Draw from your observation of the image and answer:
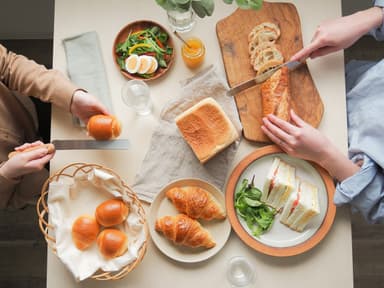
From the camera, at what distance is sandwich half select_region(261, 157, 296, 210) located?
1273mm

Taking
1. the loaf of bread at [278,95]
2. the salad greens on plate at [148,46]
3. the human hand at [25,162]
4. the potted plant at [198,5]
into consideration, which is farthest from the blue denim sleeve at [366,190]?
the human hand at [25,162]

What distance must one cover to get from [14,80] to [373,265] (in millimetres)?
1636

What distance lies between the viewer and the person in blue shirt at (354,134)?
4.02ft

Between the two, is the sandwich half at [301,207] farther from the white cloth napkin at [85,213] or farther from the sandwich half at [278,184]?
the white cloth napkin at [85,213]

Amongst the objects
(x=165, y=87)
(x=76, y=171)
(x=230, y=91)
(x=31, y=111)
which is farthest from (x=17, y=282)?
(x=230, y=91)

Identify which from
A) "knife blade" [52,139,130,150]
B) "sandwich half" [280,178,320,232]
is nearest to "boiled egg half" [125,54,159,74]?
"knife blade" [52,139,130,150]

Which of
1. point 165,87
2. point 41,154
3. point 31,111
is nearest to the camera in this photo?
point 41,154

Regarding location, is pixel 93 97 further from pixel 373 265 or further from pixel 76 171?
pixel 373 265

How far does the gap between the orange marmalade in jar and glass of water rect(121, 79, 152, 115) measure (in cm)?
15

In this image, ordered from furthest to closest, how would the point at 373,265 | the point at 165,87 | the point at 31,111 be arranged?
the point at 373,265, the point at 31,111, the point at 165,87

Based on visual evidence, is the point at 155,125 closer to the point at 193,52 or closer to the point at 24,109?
the point at 193,52

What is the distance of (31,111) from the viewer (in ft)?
5.08

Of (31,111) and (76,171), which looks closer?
(76,171)

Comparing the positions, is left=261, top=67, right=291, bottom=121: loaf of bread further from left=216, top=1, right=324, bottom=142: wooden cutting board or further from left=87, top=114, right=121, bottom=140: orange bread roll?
left=87, top=114, right=121, bottom=140: orange bread roll
